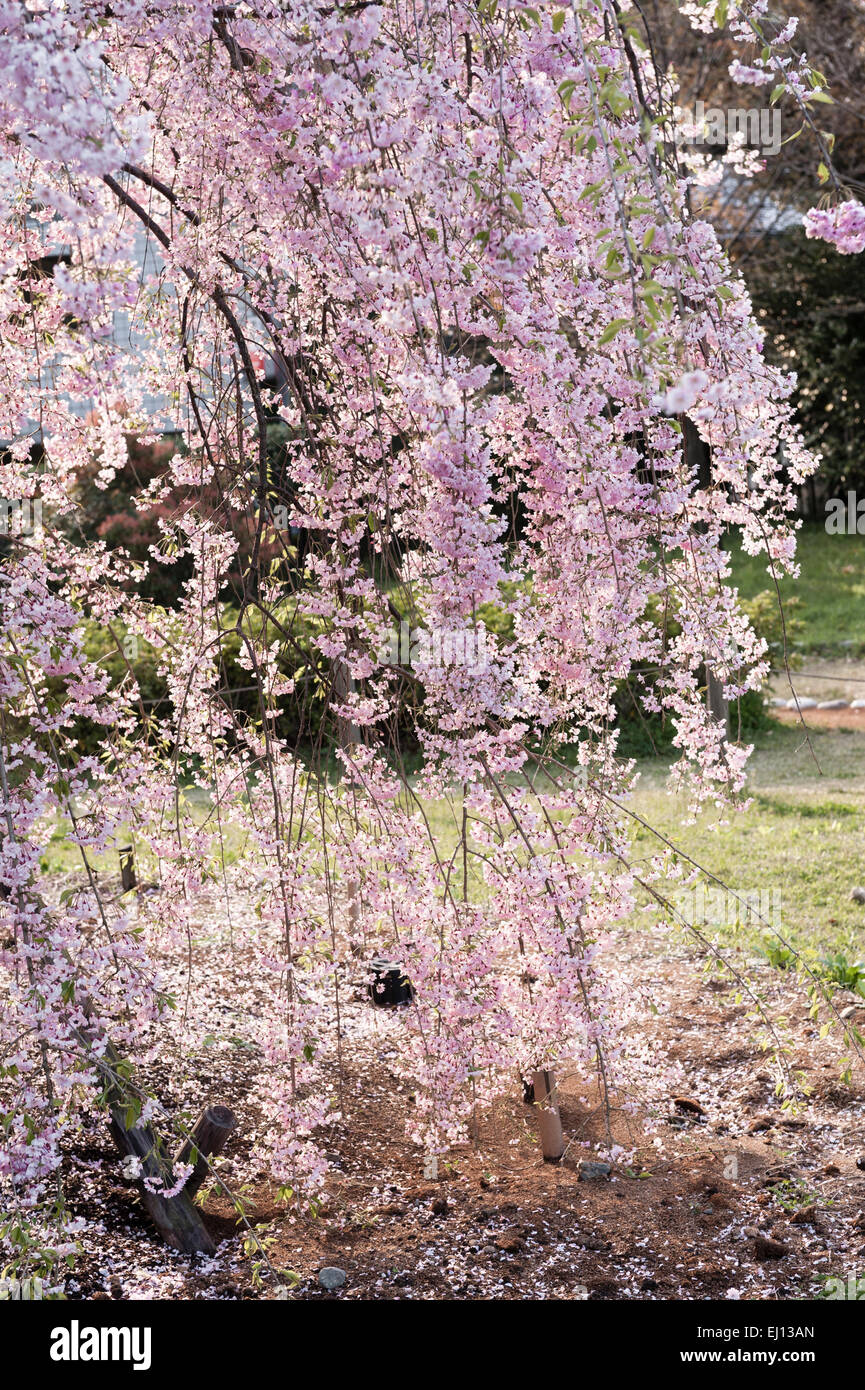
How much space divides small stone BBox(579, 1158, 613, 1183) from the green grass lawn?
523 centimetres

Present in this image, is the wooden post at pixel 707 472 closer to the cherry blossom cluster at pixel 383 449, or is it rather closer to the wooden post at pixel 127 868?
the cherry blossom cluster at pixel 383 449

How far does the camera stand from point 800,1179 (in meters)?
2.99

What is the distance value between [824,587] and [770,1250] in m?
8.18

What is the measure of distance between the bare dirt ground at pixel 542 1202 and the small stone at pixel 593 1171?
0.02m

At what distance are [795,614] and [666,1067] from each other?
5919 mm

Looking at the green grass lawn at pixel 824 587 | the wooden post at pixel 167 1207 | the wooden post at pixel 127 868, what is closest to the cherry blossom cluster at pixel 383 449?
the wooden post at pixel 167 1207

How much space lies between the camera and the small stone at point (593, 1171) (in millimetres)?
3068

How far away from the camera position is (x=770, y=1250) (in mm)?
2715

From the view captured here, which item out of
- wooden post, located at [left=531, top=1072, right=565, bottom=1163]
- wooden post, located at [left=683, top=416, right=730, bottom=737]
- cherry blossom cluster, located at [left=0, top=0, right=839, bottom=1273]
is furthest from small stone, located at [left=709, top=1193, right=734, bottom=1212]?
wooden post, located at [left=683, top=416, right=730, bottom=737]

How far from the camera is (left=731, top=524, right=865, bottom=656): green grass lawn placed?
28.2 ft

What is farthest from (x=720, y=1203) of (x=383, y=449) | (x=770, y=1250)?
(x=383, y=449)

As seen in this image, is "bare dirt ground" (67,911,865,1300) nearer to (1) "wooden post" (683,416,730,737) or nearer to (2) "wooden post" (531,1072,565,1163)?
(2) "wooden post" (531,1072,565,1163)
